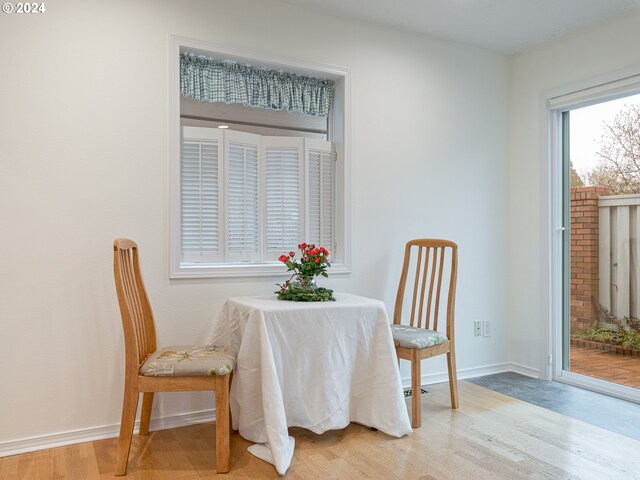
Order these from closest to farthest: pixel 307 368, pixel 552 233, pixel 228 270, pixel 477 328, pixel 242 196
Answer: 1. pixel 307 368
2. pixel 228 270
3. pixel 242 196
4. pixel 552 233
5. pixel 477 328

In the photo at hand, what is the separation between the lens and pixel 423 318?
3.69m

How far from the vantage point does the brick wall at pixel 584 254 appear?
3643 millimetres

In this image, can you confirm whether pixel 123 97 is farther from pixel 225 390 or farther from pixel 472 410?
pixel 472 410

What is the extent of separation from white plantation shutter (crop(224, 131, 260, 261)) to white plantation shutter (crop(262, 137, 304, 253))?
0.22 feet

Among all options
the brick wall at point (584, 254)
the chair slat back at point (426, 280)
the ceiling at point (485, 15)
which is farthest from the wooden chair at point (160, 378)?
the brick wall at point (584, 254)

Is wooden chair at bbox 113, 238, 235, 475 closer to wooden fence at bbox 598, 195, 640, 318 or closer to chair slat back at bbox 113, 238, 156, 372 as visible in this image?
chair slat back at bbox 113, 238, 156, 372

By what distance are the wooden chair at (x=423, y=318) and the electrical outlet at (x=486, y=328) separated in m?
0.41

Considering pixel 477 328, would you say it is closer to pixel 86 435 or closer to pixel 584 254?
pixel 584 254

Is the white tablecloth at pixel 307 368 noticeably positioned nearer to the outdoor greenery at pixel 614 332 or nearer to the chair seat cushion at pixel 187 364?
the chair seat cushion at pixel 187 364

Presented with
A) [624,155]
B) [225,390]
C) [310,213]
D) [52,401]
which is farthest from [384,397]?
[624,155]

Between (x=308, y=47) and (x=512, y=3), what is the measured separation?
1297 mm

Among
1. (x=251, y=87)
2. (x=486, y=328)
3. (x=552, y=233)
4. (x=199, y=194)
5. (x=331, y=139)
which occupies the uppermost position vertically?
(x=251, y=87)

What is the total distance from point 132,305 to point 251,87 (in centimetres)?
159

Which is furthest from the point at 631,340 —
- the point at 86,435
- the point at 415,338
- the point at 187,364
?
the point at 86,435
